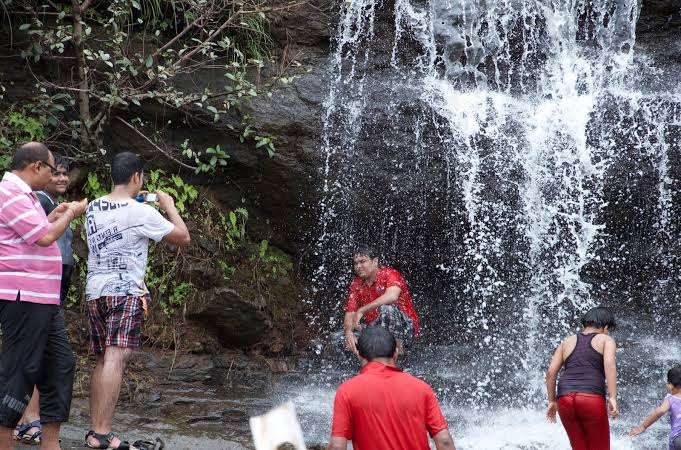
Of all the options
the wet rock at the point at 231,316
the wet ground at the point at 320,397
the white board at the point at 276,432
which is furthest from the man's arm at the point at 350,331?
the white board at the point at 276,432

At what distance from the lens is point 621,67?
1060 centimetres

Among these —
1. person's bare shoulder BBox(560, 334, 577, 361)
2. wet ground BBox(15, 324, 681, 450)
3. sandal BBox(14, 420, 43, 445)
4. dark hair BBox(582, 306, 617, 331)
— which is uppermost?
dark hair BBox(582, 306, 617, 331)

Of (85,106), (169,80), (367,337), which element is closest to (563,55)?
(169,80)

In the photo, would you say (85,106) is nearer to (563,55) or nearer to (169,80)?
(169,80)

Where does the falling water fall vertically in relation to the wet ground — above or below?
above

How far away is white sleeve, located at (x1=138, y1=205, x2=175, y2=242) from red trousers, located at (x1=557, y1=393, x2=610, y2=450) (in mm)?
2911

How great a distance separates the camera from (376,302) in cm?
743

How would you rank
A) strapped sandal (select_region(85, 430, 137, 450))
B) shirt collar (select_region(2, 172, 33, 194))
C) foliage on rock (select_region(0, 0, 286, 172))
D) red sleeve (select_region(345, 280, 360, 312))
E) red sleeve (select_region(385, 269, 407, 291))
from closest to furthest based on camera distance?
shirt collar (select_region(2, 172, 33, 194)) < strapped sandal (select_region(85, 430, 137, 450)) < red sleeve (select_region(385, 269, 407, 291)) < red sleeve (select_region(345, 280, 360, 312)) < foliage on rock (select_region(0, 0, 286, 172))

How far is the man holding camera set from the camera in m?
5.46

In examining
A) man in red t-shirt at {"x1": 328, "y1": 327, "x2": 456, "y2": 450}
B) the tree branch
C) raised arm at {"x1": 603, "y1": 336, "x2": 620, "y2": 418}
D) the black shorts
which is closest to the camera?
man in red t-shirt at {"x1": 328, "y1": 327, "x2": 456, "y2": 450}

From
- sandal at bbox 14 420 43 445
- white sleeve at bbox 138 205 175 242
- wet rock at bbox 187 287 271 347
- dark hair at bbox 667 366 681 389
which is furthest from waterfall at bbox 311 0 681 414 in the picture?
sandal at bbox 14 420 43 445

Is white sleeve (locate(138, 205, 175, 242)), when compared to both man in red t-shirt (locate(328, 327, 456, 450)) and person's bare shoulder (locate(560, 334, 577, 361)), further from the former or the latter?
person's bare shoulder (locate(560, 334, 577, 361))

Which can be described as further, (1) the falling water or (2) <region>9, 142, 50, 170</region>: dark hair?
(1) the falling water

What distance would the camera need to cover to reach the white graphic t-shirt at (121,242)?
5480 mm
